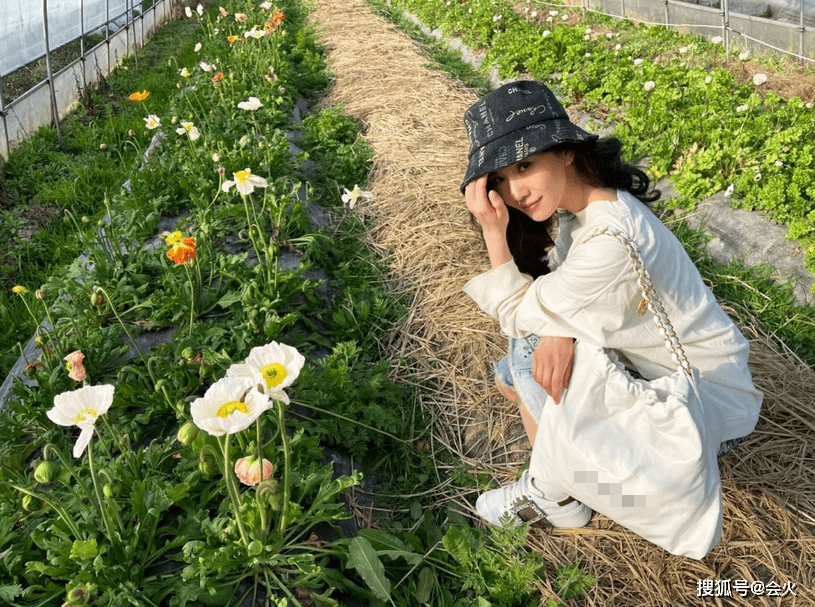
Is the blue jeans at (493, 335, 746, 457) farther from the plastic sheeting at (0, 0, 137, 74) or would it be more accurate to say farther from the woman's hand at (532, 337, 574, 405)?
the plastic sheeting at (0, 0, 137, 74)

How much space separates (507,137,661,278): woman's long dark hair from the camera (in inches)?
78.1

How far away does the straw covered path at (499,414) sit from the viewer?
6.63ft

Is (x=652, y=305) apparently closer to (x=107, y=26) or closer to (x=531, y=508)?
(x=531, y=508)

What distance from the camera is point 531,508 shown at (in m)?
2.12

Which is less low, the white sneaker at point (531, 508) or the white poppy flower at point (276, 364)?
the white poppy flower at point (276, 364)

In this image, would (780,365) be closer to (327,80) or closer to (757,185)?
(757,185)

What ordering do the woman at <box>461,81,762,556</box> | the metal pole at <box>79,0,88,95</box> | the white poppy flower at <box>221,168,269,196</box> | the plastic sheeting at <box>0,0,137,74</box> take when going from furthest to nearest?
the metal pole at <box>79,0,88,95</box> → the plastic sheeting at <box>0,0,137,74</box> → the white poppy flower at <box>221,168,269,196</box> → the woman at <box>461,81,762,556</box>

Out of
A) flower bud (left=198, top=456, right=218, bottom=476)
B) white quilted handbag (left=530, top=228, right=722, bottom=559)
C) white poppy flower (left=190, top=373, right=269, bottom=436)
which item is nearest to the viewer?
white poppy flower (left=190, top=373, right=269, bottom=436)

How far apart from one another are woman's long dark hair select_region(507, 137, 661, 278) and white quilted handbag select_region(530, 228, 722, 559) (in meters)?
0.28

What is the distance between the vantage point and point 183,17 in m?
11.8

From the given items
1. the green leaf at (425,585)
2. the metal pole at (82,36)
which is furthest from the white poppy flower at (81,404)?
the metal pole at (82,36)

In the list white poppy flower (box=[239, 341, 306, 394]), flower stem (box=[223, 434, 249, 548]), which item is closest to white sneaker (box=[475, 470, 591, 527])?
flower stem (box=[223, 434, 249, 548])

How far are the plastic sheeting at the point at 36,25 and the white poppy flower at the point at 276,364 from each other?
5.65 metres

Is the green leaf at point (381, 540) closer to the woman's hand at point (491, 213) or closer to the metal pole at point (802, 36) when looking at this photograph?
the woman's hand at point (491, 213)
